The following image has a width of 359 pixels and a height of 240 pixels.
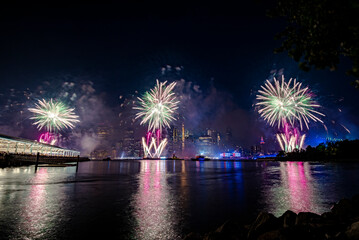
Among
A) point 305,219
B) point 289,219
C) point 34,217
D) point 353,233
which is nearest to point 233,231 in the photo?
point 289,219

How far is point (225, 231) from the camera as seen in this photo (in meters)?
6.73

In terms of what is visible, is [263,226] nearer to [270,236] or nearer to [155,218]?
[270,236]

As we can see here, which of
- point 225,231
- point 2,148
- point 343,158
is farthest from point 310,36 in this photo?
point 343,158

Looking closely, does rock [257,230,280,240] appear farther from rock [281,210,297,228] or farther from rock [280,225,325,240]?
rock [281,210,297,228]

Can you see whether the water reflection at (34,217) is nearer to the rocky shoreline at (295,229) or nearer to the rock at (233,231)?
the rocky shoreline at (295,229)

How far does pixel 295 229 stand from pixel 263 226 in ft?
4.49

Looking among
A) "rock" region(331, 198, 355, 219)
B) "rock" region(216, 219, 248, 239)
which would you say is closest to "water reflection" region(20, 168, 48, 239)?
"rock" region(216, 219, 248, 239)

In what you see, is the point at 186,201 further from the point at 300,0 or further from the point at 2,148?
the point at 2,148

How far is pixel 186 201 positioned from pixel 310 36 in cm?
1188

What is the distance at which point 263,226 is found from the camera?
6602mm

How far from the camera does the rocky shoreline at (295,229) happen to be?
532 centimetres

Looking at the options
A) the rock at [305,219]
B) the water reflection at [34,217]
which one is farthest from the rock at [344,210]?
the water reflection at [34,217]

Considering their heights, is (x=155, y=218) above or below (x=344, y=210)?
below

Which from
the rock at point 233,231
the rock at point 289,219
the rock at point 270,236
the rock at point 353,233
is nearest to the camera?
the rock at point 353,233
